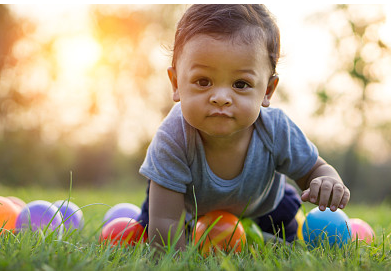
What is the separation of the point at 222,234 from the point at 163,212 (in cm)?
30

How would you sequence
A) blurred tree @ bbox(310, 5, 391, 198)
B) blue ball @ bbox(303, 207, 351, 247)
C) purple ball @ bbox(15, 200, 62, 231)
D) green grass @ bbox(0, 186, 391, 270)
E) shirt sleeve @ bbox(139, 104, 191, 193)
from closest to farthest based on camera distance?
green grass @ bbox(0, 186, 391, 270)
shirt sleeve @ bbox(139, 104, 191, 193)
blue ball @ bbox(303, 207, 351, 247)
purple ball @ bbox(15, 200, 62, 231)
blurred tree @ bbox(310, 5, 391, 198)

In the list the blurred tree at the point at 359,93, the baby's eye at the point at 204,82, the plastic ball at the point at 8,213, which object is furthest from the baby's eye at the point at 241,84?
the blurred tree at the point at 359,93

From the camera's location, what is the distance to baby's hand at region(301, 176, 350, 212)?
1702mm

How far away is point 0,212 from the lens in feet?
7.75

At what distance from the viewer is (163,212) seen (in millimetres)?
1936

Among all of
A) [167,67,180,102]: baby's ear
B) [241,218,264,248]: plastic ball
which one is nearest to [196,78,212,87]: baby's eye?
[167,67,180,102]: baby's ear

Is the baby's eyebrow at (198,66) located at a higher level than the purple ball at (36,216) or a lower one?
higher

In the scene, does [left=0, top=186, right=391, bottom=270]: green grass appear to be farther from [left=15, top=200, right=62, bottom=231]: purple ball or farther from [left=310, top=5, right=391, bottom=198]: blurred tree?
[left=310, top=5, right=391, bottom=198]: blurred tree

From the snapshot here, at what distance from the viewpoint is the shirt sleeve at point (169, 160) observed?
1979mm

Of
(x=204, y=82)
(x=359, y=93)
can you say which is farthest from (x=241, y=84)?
(x=359, y=93)

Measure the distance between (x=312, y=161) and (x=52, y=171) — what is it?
359 inches

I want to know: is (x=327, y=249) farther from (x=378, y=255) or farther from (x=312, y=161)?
(x=312, y=161)

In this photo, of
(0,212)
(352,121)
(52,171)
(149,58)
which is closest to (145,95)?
(149,58)

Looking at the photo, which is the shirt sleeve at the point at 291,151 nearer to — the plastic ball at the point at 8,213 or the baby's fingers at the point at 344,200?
the baby's fingers at the point at 344,200
